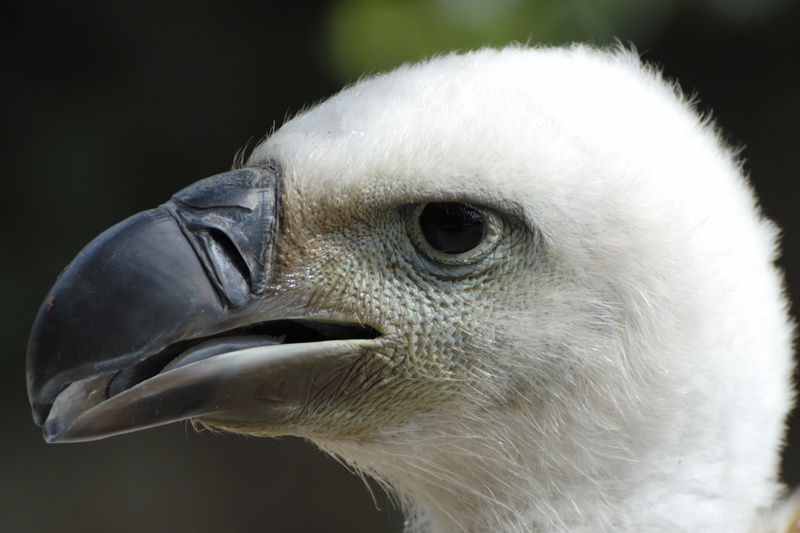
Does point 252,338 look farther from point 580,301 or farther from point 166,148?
point 166,148

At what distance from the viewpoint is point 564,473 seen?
70.8 inches

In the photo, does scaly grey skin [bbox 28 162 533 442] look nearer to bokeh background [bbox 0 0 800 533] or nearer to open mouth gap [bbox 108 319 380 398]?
open mouth gap [bbox 108 319 380 398]

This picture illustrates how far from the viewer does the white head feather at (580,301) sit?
66.0 inches

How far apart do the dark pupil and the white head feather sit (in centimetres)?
4

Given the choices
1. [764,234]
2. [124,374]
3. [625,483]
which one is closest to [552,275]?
[625,483]

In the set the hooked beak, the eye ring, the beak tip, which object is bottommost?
the beak tip

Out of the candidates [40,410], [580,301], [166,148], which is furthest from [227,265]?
[166,148]

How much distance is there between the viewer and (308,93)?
14.4 feet

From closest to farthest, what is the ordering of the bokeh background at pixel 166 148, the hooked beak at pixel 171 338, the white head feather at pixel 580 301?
the hooked beak at pixel 171 338
the white head feather at pixel 580 301
the bokeh background at pixel 166 148

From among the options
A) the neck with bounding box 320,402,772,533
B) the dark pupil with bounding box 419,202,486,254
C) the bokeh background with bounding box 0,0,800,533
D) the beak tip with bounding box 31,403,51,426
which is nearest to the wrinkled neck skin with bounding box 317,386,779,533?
the neck with bounding box 320,402,772,533

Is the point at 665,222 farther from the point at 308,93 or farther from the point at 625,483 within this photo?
the point at 308,93

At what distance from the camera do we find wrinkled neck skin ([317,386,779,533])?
1.74 meters

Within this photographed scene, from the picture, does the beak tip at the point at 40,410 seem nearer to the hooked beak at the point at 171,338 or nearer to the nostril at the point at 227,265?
the hooked beak at the point at 171,338

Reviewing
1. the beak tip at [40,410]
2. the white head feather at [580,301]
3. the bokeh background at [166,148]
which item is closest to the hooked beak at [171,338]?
the beak tip at [40,410]
